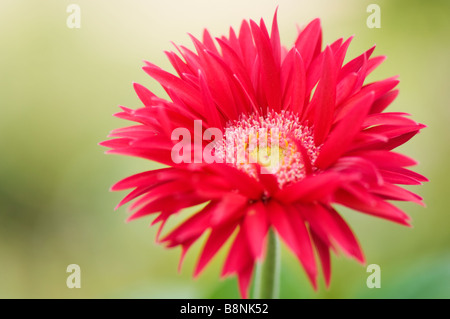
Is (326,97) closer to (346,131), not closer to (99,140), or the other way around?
(346,131)

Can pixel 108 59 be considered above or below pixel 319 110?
above

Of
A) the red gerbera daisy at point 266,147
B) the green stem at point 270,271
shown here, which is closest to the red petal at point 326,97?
the red gerbera daisy at point 266,147

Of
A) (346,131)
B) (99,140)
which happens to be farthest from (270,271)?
(99,140)

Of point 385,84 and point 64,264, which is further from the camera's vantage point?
point 64,264

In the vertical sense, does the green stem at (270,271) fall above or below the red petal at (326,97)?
below

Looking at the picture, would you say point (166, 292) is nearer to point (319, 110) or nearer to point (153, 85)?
point (319, 110)

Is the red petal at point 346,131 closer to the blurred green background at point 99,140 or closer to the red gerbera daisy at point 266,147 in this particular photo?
the red gerbera daisy at point 266,147
